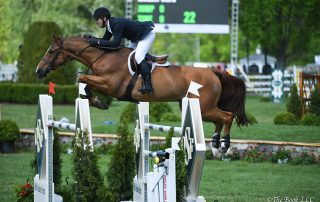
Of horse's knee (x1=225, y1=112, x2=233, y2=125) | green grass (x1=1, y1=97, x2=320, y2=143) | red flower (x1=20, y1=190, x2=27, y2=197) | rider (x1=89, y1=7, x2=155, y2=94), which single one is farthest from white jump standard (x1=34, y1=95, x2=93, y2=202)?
green grass (x1=1, y1=97, x2=320, y2=143)

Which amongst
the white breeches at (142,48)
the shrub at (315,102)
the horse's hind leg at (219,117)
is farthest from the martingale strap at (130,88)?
the shrub at (315,102)

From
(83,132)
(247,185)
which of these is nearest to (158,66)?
(247,185)

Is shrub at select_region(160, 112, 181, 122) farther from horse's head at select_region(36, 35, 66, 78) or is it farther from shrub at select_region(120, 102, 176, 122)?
horse's head at select_region(36, 35, 66, 78)

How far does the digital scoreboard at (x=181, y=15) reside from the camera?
73.8 feet

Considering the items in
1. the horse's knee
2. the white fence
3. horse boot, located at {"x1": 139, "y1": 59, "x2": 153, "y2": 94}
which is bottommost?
the white fence

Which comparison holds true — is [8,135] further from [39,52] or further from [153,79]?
[39,52]

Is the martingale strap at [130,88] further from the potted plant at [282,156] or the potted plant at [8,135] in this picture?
the potted plant at [8,135]

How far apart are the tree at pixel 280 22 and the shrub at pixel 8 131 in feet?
71.4

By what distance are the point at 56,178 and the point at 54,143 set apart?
1.37ft

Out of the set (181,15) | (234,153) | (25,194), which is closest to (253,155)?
(234,153)

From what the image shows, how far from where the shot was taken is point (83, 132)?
8.47 metres

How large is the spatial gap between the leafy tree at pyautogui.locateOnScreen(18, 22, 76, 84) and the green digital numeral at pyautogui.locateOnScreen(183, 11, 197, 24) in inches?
202

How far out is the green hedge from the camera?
2528cm

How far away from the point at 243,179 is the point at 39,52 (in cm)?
1520
